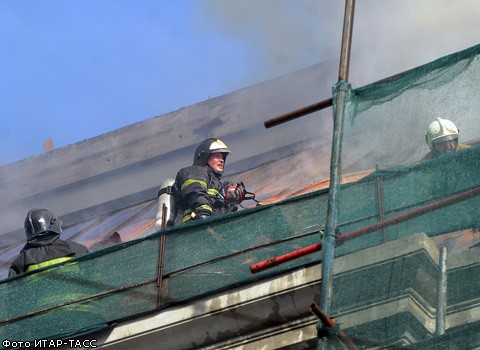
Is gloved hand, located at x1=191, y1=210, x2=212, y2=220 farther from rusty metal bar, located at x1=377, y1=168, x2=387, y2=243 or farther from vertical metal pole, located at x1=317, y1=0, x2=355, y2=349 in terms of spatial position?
rusty metal bar, located at x1=377, y1=168, x2=387, y2=243

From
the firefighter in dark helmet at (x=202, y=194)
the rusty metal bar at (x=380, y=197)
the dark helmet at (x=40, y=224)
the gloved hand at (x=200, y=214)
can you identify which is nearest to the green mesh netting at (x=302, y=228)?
the rusty metal bar at (x=380, y=197)

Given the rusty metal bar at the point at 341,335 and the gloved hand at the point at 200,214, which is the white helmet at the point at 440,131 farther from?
the gloved hand at the point at 200,214

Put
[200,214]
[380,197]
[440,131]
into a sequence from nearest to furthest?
[380,197]
[440,131]
[200,214]

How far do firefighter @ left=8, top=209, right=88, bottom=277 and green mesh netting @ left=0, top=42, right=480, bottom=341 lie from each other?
1.32ft

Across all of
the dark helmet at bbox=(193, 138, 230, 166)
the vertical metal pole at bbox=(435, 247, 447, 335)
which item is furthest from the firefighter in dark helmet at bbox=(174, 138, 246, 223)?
the vertical metal pole at bbox=(435, 247, 447, 335)

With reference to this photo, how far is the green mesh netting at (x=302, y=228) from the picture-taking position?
6.96 meters

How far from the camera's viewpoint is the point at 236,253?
8969mm

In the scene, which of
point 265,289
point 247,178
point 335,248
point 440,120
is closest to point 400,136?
point 440,120

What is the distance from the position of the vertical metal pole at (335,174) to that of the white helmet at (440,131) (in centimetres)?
53

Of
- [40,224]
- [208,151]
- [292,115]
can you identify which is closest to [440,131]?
[292,115]

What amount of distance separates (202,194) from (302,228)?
187 centimetres

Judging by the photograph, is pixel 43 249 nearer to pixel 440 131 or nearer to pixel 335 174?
pixel 440 131

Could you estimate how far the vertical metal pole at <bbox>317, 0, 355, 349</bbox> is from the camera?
6383 mm

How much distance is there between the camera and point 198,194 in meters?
10.6
